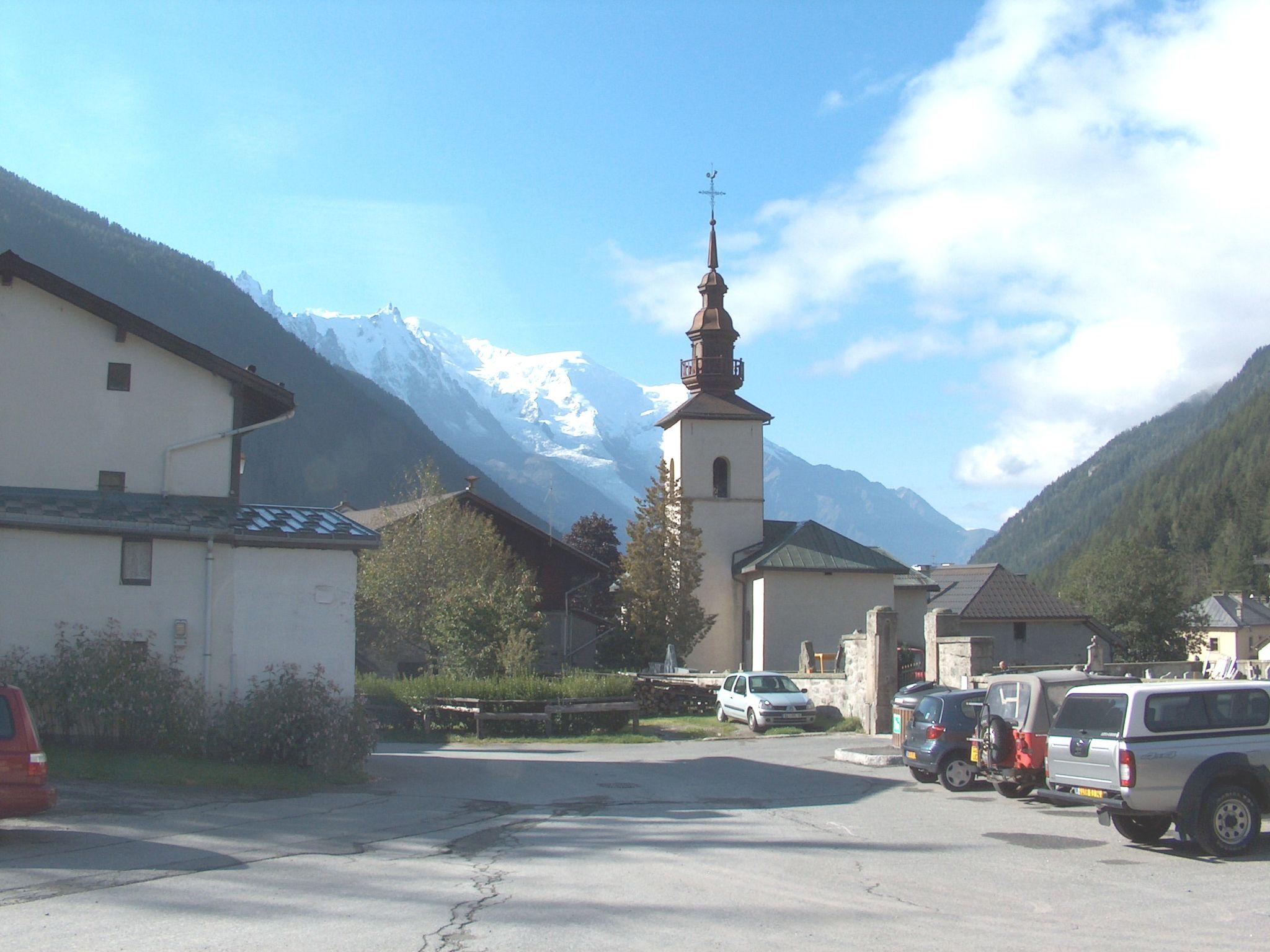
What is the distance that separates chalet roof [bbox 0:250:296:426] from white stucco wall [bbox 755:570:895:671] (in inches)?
1088

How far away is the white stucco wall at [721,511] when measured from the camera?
50.2 meters

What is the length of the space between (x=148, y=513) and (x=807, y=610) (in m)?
31.9

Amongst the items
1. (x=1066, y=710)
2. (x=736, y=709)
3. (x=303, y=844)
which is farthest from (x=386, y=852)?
(x=736, y=709)

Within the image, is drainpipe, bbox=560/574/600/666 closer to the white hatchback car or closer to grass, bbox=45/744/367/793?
the white hatchback car

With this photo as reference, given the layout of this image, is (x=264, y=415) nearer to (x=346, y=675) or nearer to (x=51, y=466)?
(x=51, y=466)

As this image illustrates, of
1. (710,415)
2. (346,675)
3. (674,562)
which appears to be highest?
(710,415)

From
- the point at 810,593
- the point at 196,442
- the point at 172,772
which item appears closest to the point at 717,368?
the point at 810,593

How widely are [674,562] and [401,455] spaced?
10556 centimetres

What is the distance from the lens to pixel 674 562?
149 feet

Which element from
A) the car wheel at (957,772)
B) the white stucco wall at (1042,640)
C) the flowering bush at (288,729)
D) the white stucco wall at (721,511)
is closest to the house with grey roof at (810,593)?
the white stucco wall at (721,511)

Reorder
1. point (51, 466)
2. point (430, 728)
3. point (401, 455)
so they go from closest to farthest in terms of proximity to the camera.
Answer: point (51, 466)
point (430, 728)
point (401, 455)

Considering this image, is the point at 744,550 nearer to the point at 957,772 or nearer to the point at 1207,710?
the point at 957,772

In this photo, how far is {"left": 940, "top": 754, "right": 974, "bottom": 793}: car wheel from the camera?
17562mm

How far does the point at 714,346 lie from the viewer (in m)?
53.5
